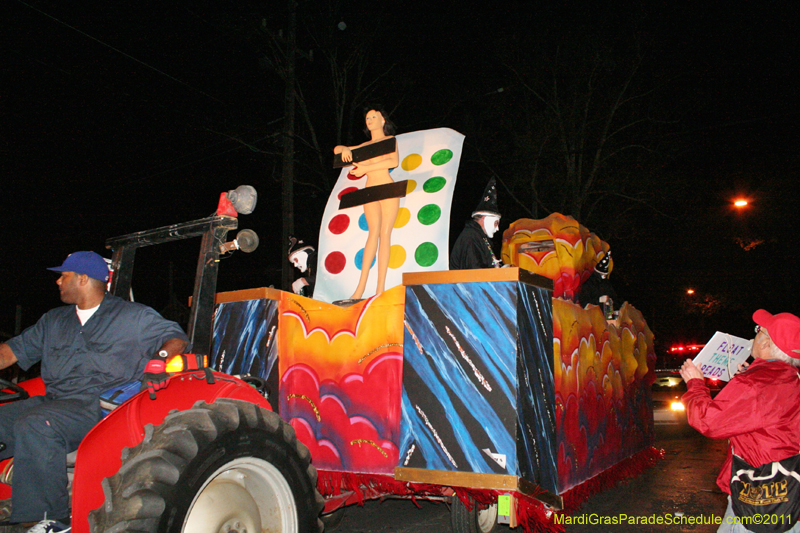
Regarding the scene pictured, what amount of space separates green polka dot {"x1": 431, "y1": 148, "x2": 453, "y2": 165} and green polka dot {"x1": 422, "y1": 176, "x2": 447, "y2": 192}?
0.17m

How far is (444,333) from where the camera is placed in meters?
3.65

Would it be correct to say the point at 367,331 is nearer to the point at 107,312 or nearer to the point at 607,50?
the point at 107,312

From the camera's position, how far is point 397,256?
5.18 meters

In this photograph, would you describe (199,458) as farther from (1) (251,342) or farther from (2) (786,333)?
(2) (786,333)

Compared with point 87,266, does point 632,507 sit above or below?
below

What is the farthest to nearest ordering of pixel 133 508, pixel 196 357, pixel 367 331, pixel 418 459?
pixel 367 331 < pixel 418 459 < pixel 196 357 < pixel 133 508

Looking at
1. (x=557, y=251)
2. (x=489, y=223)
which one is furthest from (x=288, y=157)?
(x=489, y=223)

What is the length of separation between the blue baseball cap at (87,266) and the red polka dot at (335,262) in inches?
102

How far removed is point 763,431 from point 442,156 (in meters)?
3.41

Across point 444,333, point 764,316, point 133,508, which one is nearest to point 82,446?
point 133,508

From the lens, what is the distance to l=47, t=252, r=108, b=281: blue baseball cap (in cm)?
311

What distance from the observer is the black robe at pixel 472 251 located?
4.74 m

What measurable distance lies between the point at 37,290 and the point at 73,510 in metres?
21.4

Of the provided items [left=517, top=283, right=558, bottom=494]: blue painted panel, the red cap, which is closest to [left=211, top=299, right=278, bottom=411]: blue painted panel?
[left=517, top=283, right=558, bottom=494]: blue painted panel
